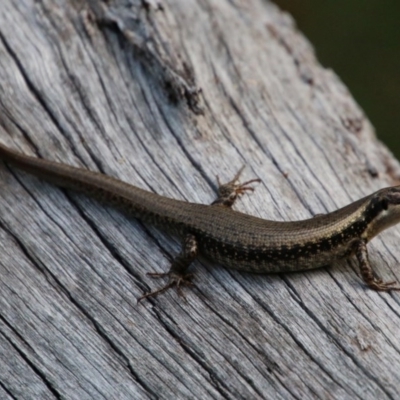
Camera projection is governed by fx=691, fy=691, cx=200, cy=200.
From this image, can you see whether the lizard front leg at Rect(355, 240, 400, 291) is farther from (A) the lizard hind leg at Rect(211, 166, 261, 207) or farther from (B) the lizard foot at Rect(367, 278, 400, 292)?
(A) the lizard hind leg at Rect(211, 166, 261, 207)

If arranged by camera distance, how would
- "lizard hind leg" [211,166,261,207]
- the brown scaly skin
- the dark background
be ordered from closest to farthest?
the brown scaly skin
"lizard hind leg" [211,166,261,207]
the dark background

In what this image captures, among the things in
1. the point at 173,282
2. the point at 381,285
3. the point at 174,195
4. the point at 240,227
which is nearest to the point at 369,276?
the point at 381,285

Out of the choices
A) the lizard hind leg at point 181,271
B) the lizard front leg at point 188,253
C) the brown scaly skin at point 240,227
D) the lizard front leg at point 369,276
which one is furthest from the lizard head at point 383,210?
the lizard hind leg at point 181,271

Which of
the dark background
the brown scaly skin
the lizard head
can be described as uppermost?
the dark background

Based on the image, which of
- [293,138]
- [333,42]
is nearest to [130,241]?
[293,138]

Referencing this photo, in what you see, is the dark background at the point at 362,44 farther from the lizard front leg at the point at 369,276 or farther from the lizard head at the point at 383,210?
the lizard front leg at the point at 369,276

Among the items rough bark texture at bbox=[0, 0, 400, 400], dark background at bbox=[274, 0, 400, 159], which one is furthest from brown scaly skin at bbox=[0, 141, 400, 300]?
dark background at bbox=[274, 0, 400, 159]
